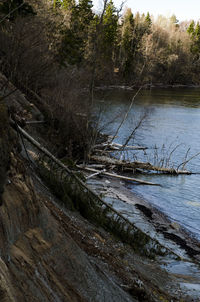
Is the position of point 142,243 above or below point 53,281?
below

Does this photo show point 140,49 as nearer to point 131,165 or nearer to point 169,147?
point 169,147

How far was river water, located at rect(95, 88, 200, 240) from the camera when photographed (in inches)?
577

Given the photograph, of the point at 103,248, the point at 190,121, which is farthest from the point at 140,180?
the point at 190,121

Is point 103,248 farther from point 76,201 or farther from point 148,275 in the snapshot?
point 76,201

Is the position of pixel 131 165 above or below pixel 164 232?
above

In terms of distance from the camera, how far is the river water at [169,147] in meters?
14.6

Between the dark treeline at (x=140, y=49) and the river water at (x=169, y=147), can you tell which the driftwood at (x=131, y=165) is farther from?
the dark treeline at (x=140, y=49)

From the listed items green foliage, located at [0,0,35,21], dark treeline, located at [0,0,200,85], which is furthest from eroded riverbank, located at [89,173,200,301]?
dark treeline, located at [0,0,200,85]

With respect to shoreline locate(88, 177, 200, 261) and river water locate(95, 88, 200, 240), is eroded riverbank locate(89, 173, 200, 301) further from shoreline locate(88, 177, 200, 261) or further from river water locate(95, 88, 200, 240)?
river water locate(95, 88, 200, 240)

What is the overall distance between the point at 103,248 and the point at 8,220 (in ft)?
8.14

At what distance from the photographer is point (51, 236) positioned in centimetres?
444

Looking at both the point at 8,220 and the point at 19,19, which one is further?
the point at 19,19

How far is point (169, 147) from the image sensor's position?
19594 millimetres

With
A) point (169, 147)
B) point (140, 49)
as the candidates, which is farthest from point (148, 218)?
point (140, 49)
